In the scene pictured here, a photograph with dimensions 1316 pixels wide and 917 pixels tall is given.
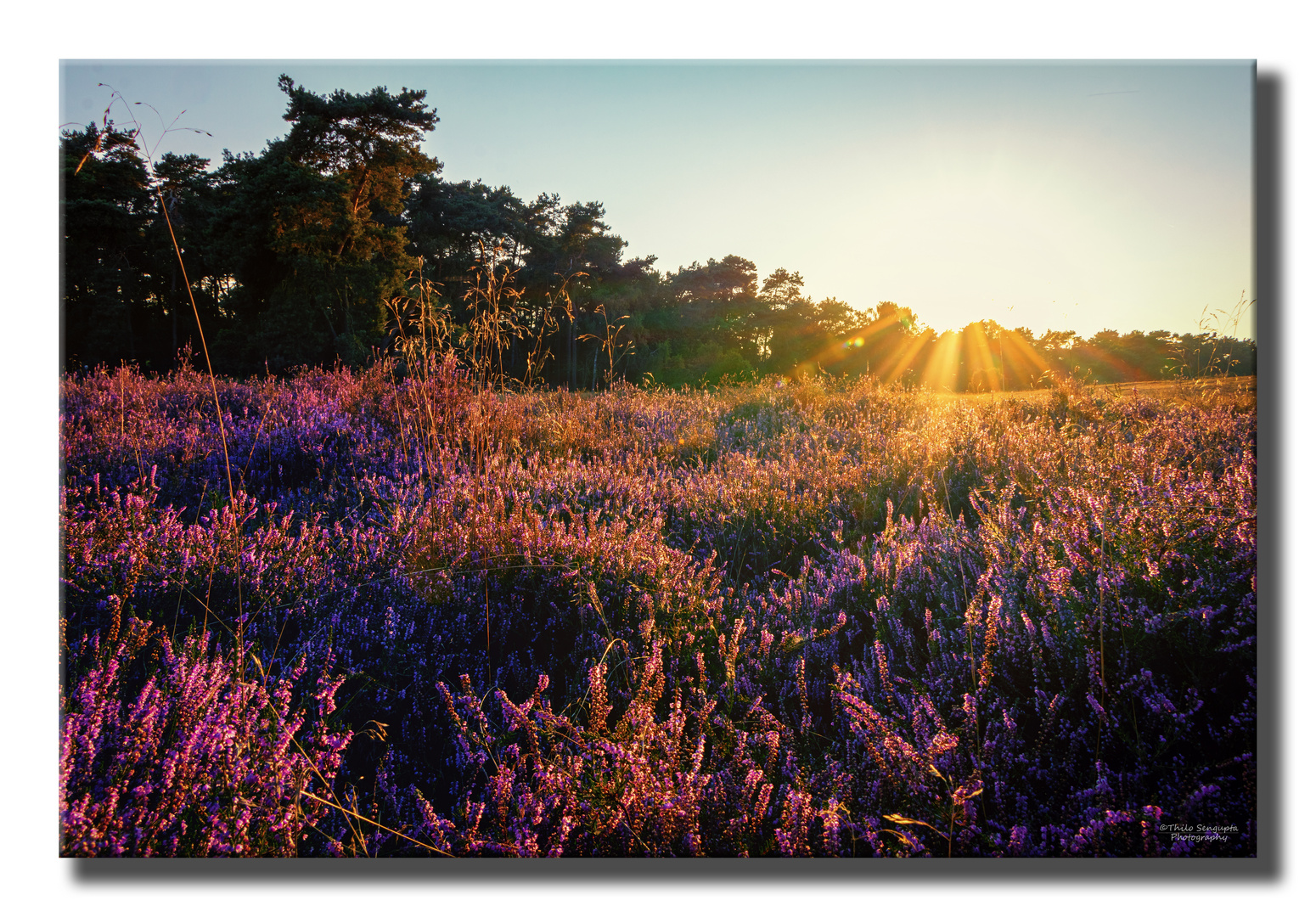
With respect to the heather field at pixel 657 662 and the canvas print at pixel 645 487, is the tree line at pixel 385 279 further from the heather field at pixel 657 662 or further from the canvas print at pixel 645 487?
the heather field at pixel 657 662

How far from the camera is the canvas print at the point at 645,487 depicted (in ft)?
4.01

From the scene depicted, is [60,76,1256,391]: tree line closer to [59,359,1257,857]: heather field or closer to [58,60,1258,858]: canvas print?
[58,60,1258,858]: canvas print

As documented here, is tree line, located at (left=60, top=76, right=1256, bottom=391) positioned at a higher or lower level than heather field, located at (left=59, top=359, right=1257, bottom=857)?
higher

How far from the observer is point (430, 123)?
2.28 m

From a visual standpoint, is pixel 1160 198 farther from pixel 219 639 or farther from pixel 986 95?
pixel 219 639

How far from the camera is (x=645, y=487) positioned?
2762mm

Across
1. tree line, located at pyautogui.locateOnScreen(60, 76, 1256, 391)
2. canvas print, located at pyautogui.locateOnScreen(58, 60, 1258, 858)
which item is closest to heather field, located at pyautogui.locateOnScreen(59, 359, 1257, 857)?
canvas print, located at pyautogui.locateOnScreen(58, 60, 1258, 858)

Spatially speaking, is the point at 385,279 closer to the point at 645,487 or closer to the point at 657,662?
the point at 645,487

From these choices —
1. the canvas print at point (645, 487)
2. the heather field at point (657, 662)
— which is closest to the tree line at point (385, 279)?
the canvas print at point (645, 487)

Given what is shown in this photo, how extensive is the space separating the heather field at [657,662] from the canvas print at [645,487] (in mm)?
15

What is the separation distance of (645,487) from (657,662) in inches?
56.5

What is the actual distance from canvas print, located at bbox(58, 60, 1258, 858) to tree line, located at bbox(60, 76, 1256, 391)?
26 millimetres

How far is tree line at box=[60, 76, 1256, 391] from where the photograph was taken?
7.41 ft
